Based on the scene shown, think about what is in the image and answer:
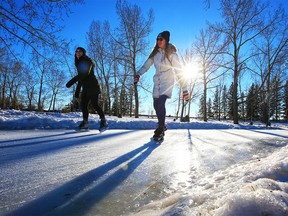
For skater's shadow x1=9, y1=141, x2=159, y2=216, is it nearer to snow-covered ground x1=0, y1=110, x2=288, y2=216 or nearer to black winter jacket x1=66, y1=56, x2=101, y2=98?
snow-covered ground x1=0, y1=110, x2=288, y2=216

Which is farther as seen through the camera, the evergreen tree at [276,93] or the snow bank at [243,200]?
the evergreen tree at [276,93]

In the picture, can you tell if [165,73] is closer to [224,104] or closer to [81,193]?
[81,193]

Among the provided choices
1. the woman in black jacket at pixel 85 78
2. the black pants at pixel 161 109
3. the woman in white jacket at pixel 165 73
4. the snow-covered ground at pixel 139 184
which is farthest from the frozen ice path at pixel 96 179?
the woman in black jacket at pixel 85 78

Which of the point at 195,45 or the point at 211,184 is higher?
the point at 195,45

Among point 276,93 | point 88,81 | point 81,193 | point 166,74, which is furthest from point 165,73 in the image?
point 276,93

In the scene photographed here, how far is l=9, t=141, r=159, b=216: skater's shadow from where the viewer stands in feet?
3.18

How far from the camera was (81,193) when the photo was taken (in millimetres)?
1179

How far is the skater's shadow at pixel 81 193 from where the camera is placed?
0.97m

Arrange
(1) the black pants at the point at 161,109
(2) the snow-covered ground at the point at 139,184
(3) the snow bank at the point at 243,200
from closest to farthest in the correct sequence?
(3) the snow bank at the point at 243,200 → (2) the snow-covered ground at the point at 139,184 → (1) the black pants at the point at 161,109

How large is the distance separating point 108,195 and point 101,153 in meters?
1.15

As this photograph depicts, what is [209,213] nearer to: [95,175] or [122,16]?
[95,175]

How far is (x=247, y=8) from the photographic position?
14.8 m

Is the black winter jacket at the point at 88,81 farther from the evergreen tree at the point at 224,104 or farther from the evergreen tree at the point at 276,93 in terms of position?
the evergreen tree at the point at 224,104

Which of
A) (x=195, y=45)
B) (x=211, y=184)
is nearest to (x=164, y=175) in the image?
(x=211, y=184)
